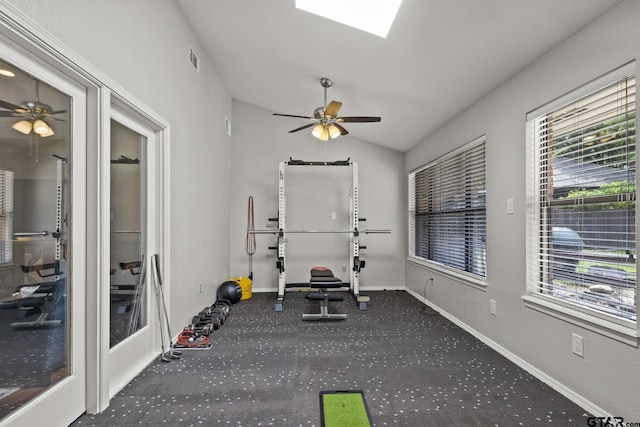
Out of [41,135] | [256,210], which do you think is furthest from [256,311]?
[41,135]

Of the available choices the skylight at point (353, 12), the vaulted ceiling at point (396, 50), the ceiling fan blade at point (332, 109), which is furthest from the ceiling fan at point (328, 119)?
the skylight at point (353, 12)

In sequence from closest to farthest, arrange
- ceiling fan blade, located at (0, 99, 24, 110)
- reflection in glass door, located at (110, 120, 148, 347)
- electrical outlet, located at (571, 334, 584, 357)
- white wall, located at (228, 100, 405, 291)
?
ceiling fan blade, located at (0, 99, 24, 110)
electrical outlet, located at (571, 334, 584, 357)
reflection in glass door, located at (110, 120, 148, 347)
white wall, located at (228, 100, 405, 291)

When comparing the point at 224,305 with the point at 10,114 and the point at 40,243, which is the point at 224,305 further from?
the point at 10,114

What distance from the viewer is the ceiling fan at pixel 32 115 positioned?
1411 millimetres

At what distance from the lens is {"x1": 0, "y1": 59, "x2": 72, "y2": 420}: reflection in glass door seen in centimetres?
139

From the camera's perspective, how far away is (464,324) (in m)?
3.21

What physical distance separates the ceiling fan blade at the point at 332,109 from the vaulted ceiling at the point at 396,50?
410mm

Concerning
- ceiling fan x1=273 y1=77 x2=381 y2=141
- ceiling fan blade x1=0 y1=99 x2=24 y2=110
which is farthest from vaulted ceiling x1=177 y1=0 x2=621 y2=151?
ceiling fan blade x1=0 y1=99 x2=24 y2=110

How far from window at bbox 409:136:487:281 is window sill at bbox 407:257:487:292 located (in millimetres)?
45

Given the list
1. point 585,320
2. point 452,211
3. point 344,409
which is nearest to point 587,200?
point 585,320

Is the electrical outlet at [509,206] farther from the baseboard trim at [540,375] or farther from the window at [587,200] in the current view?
the baseboard trim at [540,375]

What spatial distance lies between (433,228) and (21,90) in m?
4.27

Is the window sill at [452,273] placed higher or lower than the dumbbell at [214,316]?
higher

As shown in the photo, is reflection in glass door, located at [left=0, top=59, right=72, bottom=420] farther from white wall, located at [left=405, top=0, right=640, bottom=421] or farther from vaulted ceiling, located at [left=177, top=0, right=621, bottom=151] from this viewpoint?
white wall, located at [left=405, top=0, right=640, bottom=421]
